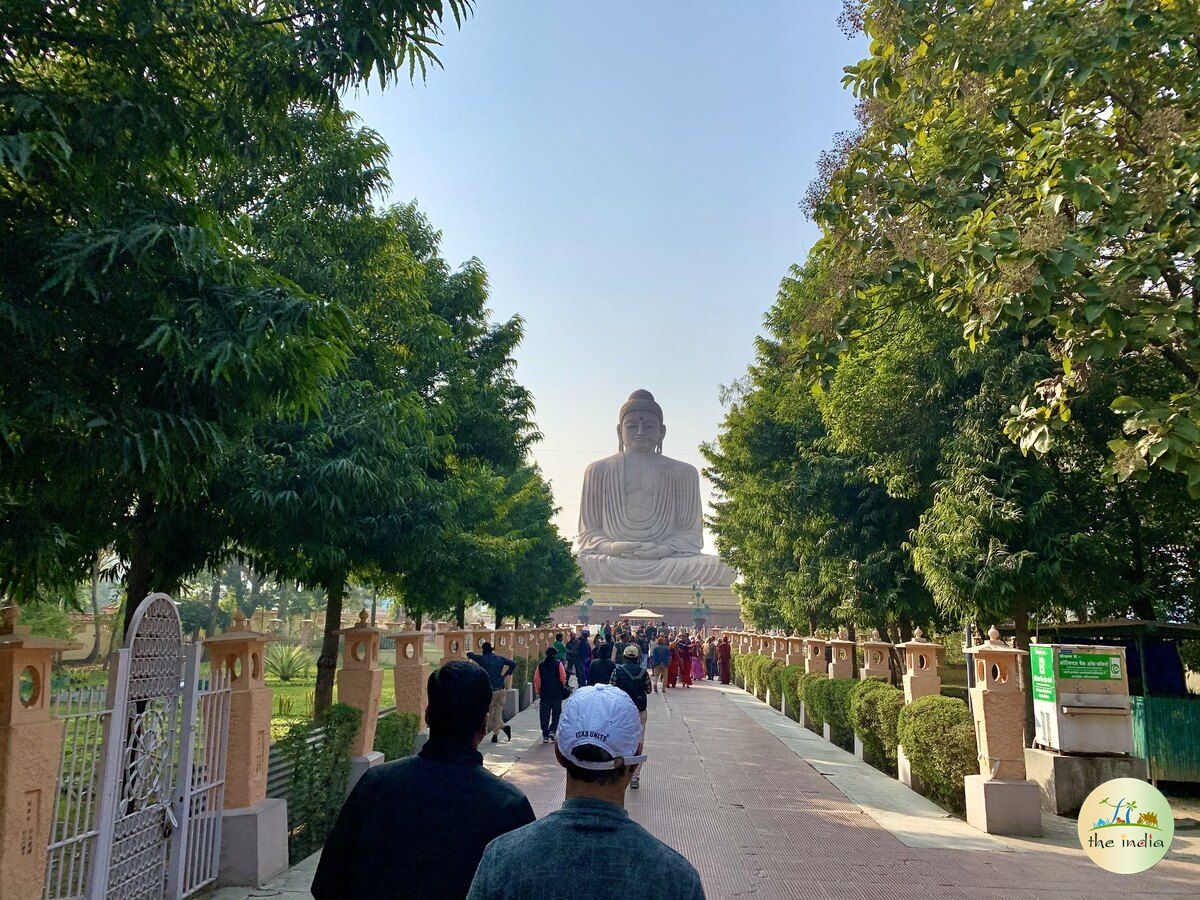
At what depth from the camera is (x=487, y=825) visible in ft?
8.48

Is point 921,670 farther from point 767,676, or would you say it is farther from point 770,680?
point 767,676

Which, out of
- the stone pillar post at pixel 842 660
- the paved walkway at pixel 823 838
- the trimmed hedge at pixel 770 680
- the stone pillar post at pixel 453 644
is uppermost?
the stone pillar post at pixel 453 644

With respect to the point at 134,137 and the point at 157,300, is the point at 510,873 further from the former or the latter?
the point at 134,137

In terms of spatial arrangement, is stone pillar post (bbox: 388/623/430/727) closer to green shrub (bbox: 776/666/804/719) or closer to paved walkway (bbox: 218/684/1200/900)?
paved walkway (bbox: 218/684/1200/900)

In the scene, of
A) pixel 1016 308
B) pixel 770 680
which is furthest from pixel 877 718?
pixel 770 680

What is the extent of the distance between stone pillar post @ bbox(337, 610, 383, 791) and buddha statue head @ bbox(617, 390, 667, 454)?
47016 millimetres

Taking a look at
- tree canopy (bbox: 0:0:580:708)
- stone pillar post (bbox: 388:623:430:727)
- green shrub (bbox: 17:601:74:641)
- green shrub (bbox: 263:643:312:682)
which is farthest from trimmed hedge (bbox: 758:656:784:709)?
tree canopy (bbox: 0:0:580:708)

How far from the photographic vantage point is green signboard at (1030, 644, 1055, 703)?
382 inches

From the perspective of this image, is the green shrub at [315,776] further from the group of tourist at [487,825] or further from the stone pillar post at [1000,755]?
the stone pillar post at [1000,755]

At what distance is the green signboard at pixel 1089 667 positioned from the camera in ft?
31.4

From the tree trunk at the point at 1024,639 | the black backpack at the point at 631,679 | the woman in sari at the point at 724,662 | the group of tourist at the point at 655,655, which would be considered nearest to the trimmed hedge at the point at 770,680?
the group of tourist at the point at 655,655

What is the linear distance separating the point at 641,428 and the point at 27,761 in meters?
53.1

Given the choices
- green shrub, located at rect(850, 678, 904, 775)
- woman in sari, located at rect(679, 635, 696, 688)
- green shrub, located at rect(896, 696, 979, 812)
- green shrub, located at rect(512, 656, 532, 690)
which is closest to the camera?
green shrub, located at rect(896, 696, 979, 812)

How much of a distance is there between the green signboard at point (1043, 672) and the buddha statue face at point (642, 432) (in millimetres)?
46564
